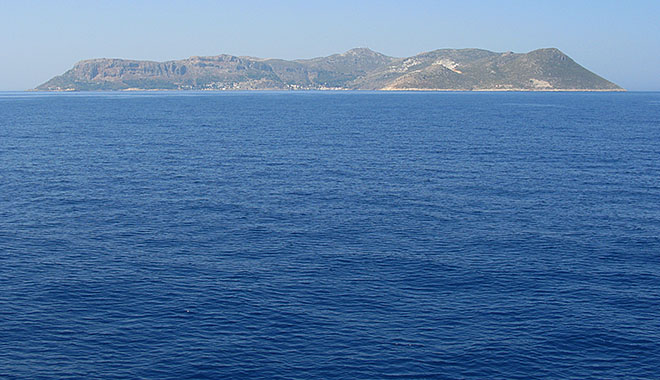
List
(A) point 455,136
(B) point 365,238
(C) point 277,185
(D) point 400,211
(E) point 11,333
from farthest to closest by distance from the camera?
1. (A) point 455,136
2. (C) point 277,185
3. (D) point 400,211
4. (B) point 365,238
5. (E) point 11,333

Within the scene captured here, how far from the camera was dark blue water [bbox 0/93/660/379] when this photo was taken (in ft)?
148

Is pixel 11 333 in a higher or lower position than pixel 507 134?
lower

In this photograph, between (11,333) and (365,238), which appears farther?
(365,238)

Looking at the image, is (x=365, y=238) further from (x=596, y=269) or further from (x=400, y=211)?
(x=596, y=269)

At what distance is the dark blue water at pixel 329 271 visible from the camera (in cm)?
4497

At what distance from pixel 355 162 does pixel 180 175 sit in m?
37.7

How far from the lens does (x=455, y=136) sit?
17612 centimetres

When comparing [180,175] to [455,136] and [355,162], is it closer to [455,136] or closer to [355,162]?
[355,162]

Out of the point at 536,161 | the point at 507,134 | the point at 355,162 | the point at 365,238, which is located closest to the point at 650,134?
the point at 507,134

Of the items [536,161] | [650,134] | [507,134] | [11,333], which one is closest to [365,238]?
[11,333]

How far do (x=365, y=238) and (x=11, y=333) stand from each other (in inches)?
1554

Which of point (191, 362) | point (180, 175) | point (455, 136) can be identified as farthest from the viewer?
point (455, 136)

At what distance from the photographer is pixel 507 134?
182 m

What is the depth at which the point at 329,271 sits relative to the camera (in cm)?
6162
